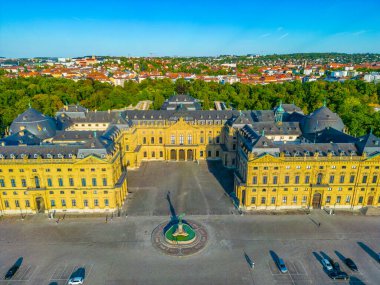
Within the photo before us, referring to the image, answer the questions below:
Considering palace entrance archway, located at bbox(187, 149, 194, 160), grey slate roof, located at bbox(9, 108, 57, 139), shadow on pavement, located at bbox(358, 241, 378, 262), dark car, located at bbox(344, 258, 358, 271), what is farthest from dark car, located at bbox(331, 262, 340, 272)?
grey slate roof, located at bbox(9, 108, 57, 139)

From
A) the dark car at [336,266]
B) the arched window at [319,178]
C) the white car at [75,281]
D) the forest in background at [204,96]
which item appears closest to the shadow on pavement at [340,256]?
the dark car at [336,266]

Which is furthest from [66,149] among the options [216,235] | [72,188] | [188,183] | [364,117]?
[364,117]

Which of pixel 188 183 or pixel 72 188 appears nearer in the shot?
pixel 72 188

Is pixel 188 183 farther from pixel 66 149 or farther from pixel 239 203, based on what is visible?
pixel 66 149

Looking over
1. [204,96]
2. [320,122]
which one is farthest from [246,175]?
[204,96]

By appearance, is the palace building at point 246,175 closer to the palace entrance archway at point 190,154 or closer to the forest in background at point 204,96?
the palace entrance archway at point 190,154

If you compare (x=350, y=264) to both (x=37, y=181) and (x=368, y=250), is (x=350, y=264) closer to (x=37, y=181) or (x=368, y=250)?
(x=368, y=250)
